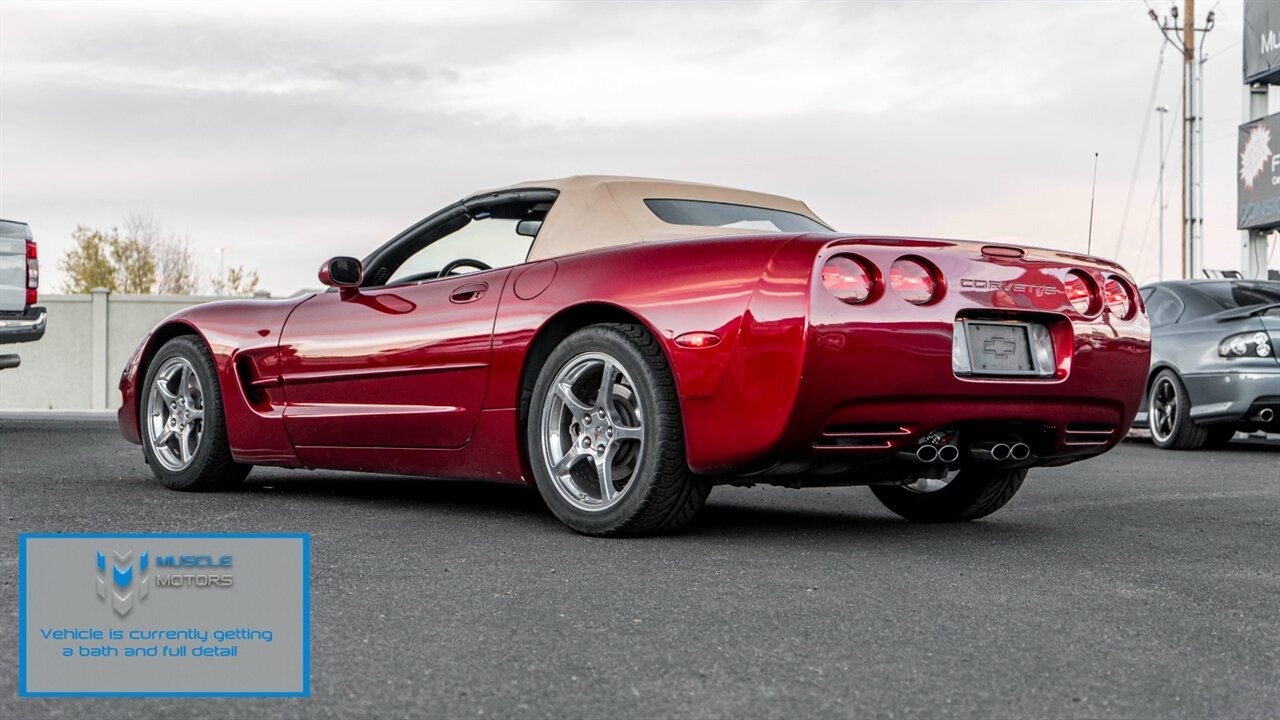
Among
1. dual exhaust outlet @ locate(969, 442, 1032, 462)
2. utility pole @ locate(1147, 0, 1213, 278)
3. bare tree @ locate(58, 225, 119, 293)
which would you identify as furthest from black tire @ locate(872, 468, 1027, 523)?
bare tree @ locate(58, 225, 119, 293)

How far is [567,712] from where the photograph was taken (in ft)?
8.59

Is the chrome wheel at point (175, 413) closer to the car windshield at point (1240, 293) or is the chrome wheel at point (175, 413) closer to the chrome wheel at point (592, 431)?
the chrome wheel at point (592, 431)

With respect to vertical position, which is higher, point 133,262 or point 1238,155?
point 1238,155

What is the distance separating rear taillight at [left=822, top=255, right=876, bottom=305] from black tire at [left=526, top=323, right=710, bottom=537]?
2.04 ft

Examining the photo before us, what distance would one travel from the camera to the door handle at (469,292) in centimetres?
528

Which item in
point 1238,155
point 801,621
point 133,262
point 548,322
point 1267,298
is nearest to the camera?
point 801,621

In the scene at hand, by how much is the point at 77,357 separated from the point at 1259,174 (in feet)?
81.2

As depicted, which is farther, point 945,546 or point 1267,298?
point 1267,298

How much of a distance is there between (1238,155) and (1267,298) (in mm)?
22753

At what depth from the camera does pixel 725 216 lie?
5.41 metres

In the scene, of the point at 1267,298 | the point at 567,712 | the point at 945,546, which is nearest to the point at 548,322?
the point at 945,546

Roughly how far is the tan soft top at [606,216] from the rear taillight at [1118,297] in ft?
4.19

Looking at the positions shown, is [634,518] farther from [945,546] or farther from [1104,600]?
[1104,600]

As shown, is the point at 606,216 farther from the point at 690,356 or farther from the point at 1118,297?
the point at 1118,297
